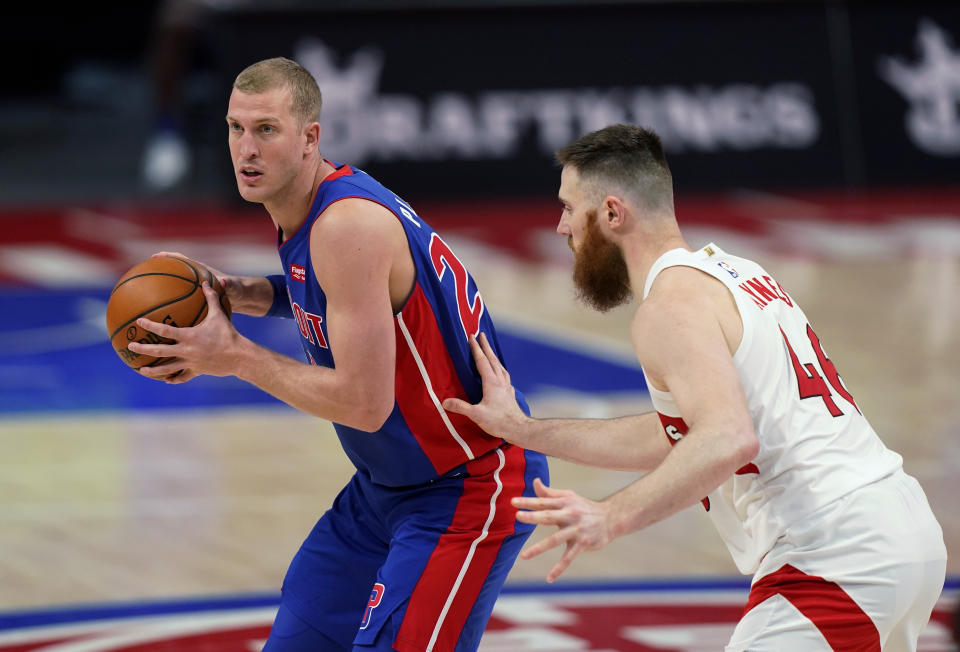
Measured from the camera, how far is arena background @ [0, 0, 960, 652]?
6.64 metres

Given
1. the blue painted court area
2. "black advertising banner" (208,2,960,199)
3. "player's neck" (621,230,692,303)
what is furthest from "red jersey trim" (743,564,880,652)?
"black advertising banner" (208,2,960,199)

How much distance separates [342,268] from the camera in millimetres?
3773

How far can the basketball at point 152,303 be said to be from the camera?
400cm

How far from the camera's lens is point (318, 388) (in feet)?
12.5

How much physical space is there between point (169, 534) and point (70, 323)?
17.2 ft

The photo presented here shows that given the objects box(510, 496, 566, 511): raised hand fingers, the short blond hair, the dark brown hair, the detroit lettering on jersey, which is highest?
the short blond hair

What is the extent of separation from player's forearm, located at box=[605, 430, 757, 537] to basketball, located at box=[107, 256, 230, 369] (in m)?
1.49

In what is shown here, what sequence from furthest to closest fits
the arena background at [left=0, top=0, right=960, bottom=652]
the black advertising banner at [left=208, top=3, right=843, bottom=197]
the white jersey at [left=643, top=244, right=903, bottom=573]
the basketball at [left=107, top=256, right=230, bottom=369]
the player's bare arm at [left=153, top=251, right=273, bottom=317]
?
the black advertising banner at [left=208, top=3, right=843, bottom=197]
the arena background at [left=0, top=0, right=960, bottom=652]
the player's bare arm at [left=153, top=251, right=273, bottom=317]
the basketball at [left=107, top=256, right=230, bottom=369]
the white jersey at [left=643, top=244, right=903, bottom=573]

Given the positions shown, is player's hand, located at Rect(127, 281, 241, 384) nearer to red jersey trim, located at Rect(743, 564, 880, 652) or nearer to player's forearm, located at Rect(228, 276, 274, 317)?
A: player's forearm, located at Rect(228, 276, 274, 317)

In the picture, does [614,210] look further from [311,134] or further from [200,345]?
[200,345]

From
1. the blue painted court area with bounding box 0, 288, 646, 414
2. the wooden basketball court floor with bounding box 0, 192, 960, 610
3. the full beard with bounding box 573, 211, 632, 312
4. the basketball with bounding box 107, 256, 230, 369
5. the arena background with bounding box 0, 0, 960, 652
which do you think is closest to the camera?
the full beard with bounding box 573, 211, 632, 312

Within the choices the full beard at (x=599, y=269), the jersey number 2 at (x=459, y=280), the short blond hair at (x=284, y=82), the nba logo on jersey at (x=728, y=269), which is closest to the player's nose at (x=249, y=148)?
the short blond hair at (x=284, y=82)

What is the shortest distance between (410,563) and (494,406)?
49 centimetres

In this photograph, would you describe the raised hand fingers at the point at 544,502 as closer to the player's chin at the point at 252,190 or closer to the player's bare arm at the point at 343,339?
the player's bare arm at the point at 343,339
